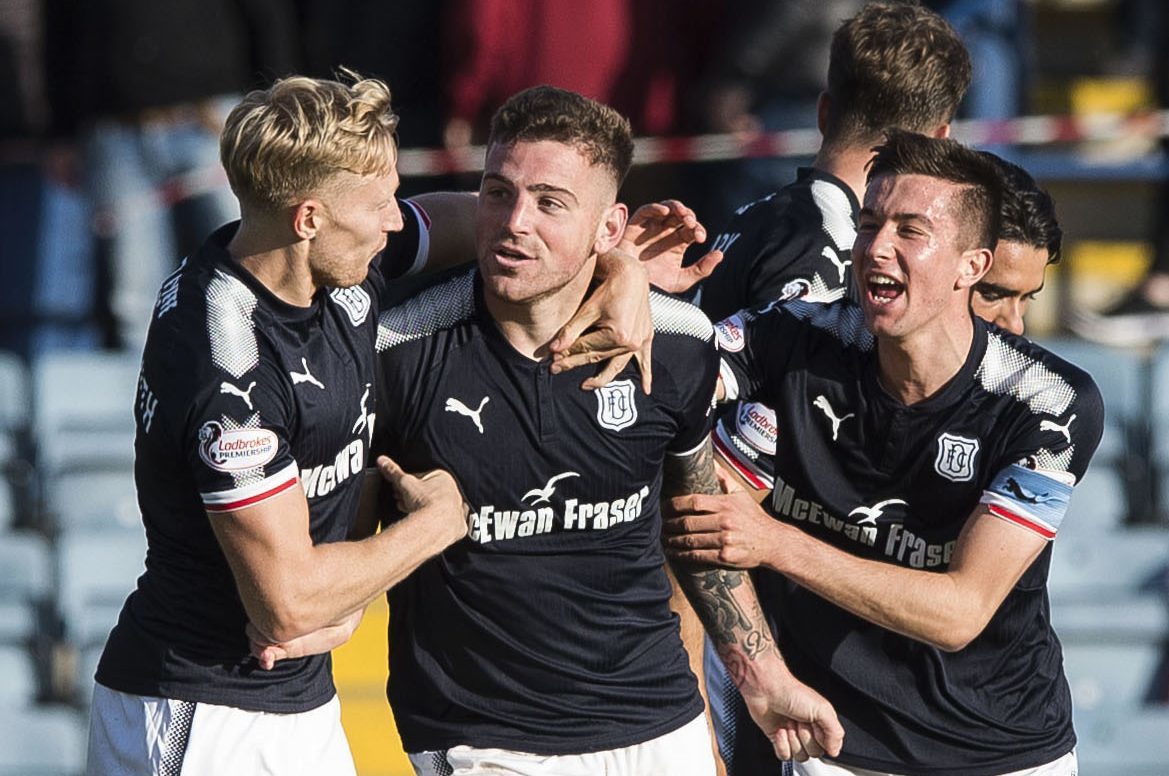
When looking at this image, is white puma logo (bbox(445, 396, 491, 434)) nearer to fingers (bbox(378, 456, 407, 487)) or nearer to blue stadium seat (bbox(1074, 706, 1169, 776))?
fingers (bbox(378, 456, 407, 487))

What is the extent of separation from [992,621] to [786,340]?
2.74 ft

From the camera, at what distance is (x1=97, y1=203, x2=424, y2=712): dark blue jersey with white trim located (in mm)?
3656

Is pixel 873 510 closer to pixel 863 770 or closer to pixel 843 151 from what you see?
pixel 863 770

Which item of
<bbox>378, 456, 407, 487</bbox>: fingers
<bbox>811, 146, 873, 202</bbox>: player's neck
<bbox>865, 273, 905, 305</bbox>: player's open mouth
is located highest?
<bbox>811, 146, 873, 202</bbox>: player's neck

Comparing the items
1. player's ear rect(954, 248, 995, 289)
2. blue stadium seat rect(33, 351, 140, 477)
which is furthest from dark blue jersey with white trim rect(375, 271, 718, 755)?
blue stadium seat rect(33, 351, 140, 477)

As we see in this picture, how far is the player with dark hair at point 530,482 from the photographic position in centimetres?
408

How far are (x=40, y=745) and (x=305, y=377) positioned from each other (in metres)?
4.05

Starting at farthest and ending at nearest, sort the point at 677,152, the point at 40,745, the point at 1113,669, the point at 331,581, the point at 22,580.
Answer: the point at 677,152
the point at 22,580
the point at 1113,669
the point at 40,745
the point at 331,581

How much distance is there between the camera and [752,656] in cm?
447

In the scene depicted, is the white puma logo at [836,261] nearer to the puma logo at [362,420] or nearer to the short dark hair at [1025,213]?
the short dark hair at [1025,213]

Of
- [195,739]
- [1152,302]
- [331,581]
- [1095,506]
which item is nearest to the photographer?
[331,581]

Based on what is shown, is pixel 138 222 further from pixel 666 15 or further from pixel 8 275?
pixel 666 15

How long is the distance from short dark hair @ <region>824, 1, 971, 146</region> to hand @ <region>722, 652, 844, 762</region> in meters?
1.48

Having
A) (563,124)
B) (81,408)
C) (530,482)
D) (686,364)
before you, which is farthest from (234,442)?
(81,408)
